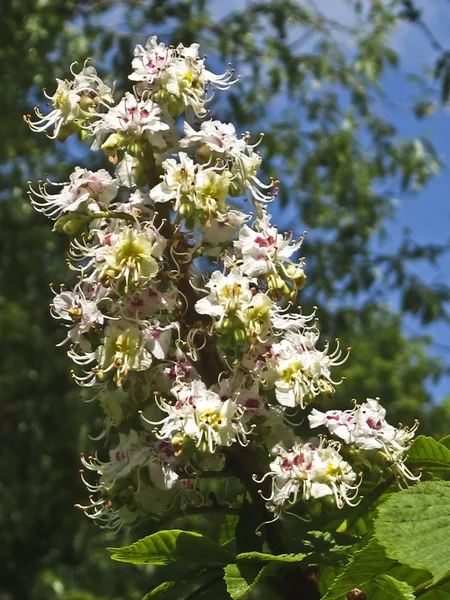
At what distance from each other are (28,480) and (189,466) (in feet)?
16.1

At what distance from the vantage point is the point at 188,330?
1.42 m

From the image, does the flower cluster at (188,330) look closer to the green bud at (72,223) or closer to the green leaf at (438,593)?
the green bud at (72,223)

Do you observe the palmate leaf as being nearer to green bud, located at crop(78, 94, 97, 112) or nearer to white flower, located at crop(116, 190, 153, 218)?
white flower, located at crop(116, 190, 153, 218)

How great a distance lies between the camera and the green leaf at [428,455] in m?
1.36

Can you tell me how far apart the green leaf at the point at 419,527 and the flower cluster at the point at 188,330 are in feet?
0.45

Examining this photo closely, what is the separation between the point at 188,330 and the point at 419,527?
47 cm

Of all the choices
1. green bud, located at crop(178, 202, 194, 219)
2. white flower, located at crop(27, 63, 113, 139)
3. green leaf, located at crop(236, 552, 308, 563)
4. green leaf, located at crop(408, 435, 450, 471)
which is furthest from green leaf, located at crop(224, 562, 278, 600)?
white flower, located at crop(27, 63, 113, 139)

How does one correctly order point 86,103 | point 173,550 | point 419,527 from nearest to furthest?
point 419,527
point 173,550
point 86,103

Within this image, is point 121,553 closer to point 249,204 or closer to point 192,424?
point 192,424

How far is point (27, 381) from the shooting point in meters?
6.21

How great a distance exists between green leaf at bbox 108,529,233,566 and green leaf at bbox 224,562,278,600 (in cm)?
5

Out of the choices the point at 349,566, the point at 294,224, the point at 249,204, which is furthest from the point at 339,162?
the point at 349,566

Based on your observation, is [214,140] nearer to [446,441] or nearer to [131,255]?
[131,255]

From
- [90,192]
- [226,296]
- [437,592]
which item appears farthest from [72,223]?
[437,592]
